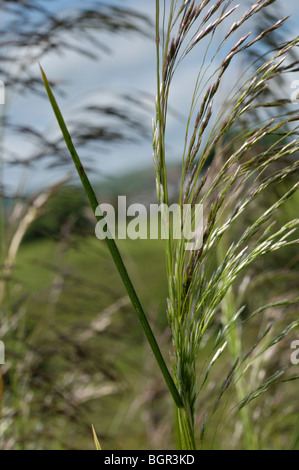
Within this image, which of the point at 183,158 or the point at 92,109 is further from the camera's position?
the point at 92,109

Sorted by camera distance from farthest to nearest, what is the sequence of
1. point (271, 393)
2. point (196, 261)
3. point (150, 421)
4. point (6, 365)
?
1. point (150, 421)
2. point (271, 393)
3. point (6, 365)
4. point (196, 261)

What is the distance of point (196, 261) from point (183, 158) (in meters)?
0.10

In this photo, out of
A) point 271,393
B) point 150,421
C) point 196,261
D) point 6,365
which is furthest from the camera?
point 150,421

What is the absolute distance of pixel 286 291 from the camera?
5.09 feet

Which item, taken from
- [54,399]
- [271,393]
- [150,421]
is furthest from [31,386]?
[150,421]

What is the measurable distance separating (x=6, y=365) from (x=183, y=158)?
0.98m

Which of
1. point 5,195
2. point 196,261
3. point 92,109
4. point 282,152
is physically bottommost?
point 196,261

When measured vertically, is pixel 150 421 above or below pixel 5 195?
below

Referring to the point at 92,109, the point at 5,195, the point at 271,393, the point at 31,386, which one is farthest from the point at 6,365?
the point at 271,393

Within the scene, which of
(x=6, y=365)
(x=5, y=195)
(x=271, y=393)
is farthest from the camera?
(x=271, y=393)

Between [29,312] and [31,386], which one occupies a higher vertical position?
[29,312]

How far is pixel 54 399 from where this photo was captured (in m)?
1.40
